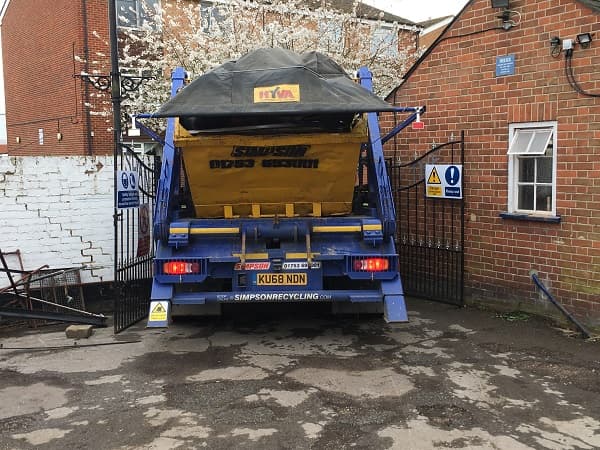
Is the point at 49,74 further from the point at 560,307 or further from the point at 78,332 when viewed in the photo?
the point at 560,307

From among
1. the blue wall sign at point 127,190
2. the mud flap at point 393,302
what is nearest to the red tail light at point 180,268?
the blue wall sign at point 127,190

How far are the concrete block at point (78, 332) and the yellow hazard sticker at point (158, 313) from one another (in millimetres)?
1345

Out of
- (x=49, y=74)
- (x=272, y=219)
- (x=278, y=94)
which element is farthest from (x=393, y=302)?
(x=49, y=74)

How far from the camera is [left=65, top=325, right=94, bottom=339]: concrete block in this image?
22.9 feet

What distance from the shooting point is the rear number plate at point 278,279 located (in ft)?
20.4

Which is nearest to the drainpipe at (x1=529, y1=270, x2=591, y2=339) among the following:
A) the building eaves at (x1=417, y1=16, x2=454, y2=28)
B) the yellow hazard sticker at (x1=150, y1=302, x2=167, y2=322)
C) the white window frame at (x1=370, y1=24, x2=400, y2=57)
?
the yellow hazard sticker at (x1=150, y1=302, x2=167, y2=322)

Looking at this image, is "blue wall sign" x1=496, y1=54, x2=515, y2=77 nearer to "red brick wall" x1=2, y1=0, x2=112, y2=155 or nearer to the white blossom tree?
the white blossom tree

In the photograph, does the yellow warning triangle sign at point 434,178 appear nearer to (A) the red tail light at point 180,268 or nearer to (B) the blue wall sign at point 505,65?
(B) the blue wall sign at point 505,65

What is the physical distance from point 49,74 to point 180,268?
15980mm

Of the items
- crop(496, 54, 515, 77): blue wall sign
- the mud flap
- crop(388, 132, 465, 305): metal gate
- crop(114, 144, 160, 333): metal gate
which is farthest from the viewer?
crop(388, 132, 465, 305): metal gate

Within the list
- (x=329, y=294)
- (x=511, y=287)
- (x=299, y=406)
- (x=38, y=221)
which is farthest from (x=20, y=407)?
(x=511, y=287)

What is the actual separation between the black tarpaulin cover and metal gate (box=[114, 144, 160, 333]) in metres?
1.92

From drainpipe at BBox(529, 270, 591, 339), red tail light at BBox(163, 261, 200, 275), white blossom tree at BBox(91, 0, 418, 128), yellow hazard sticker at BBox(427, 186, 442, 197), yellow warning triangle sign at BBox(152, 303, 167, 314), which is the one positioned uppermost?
white blossom tree at BBox(91, 0, 418, 128)

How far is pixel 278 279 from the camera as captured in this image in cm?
621
